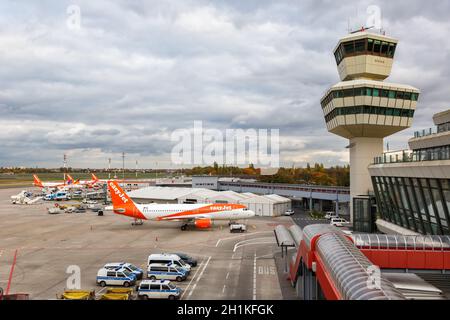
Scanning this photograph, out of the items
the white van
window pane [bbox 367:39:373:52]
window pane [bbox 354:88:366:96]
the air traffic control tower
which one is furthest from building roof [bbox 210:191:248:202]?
the white van

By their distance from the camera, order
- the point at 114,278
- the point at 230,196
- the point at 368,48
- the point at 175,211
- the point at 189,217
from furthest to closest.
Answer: the point at 230,196 → the point at 175,211 → the point at 189,217 → the point at 368,48 → the point at 114,278

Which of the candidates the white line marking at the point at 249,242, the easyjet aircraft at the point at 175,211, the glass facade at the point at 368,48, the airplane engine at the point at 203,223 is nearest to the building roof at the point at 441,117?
the glass facade at the point at 368,48

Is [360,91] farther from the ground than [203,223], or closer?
farther from the ground

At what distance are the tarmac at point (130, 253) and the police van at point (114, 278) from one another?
0.83 m

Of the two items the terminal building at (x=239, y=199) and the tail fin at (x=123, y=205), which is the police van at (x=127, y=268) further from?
the terminal building at (x=239, y=199)

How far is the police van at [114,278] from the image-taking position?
35.3 meters

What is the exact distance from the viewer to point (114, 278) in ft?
116

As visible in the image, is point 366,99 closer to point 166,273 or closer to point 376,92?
point 376,92

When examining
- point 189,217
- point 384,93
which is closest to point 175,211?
point 189,217

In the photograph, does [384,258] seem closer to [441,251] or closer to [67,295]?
[441,251]

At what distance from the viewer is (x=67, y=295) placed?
3056 cm

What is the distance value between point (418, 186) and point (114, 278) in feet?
104

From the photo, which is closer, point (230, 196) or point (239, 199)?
point (239, 199)
